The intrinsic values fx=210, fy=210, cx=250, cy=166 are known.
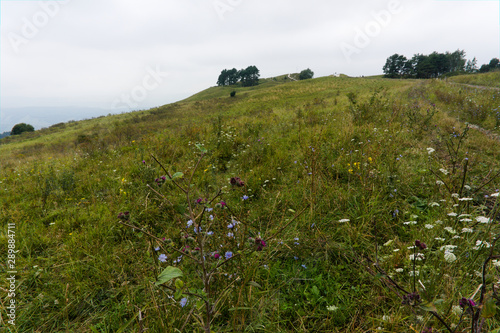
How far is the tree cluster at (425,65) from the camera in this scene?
5909 cm

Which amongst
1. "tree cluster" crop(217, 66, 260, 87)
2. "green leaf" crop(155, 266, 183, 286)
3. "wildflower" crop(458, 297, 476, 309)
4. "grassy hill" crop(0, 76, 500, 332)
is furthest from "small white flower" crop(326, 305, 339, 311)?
"tree cluster" crop(217, 66, 260, 87)

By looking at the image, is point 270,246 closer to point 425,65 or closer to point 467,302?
point 467,302

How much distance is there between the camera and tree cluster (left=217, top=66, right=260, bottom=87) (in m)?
72.1

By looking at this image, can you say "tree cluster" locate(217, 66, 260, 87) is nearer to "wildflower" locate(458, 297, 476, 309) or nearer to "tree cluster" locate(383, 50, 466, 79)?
"tree cluster" locate(383, 50, 466, 79)

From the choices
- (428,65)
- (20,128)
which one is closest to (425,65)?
(428,65)

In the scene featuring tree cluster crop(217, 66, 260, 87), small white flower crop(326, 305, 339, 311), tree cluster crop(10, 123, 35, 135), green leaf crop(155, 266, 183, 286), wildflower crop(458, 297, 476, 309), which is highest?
tree cluster crop(217, 66, 260, 87)

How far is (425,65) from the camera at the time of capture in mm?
59125

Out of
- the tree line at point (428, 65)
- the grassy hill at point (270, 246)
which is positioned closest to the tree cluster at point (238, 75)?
the tree line at point (428, 65)

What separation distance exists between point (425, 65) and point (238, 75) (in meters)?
56.3

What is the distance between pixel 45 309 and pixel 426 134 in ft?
23.3

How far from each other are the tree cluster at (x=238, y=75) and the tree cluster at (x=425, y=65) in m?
40.2

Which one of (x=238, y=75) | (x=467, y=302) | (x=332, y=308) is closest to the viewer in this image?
(x=467, y=302)

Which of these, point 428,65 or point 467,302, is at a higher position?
point 428,65

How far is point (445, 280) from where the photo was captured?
1.58 metres
